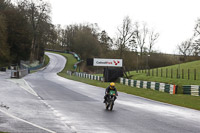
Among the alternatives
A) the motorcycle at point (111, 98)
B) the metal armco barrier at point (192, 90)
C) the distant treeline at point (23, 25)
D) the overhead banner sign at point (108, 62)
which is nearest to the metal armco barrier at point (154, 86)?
the metal armco barrier at point (192, 90)

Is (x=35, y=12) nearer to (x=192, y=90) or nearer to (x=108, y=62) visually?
(x=108, y=62)

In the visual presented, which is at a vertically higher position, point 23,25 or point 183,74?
point 23,25

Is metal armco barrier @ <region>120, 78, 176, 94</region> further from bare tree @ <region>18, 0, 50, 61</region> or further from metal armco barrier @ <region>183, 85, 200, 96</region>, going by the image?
bare tree @ <region>18, 0, 50, 61</region>

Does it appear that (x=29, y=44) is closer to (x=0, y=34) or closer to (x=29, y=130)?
(x=0, y=34)

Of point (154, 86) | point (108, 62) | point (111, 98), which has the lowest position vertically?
point (154, 86)

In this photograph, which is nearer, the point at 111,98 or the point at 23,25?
the point at 111,98

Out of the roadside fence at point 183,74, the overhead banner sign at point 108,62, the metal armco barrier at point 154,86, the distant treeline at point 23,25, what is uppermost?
the distant treeline at point 23,25

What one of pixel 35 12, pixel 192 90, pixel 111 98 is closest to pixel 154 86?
pixel 192 90

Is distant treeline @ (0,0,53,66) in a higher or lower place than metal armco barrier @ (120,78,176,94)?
higher

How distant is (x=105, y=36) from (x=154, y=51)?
187 feet

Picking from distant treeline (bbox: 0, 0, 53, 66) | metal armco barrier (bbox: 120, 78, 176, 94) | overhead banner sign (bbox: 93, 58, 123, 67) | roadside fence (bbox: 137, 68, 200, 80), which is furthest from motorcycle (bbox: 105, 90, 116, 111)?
distant treeline (bbox: 0, 0, 53, 66)

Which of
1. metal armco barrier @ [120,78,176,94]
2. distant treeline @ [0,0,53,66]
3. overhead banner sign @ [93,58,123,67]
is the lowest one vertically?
metal armco barrier @ [120,78,176,94]

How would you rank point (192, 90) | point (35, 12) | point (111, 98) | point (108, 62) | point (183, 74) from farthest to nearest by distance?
point (35, 12)
point (108, 62)
point (183, 74)
point (192, 90)
point (111, 98)

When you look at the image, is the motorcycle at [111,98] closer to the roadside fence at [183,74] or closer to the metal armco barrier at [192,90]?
the metal armco barrier at [192,90]
